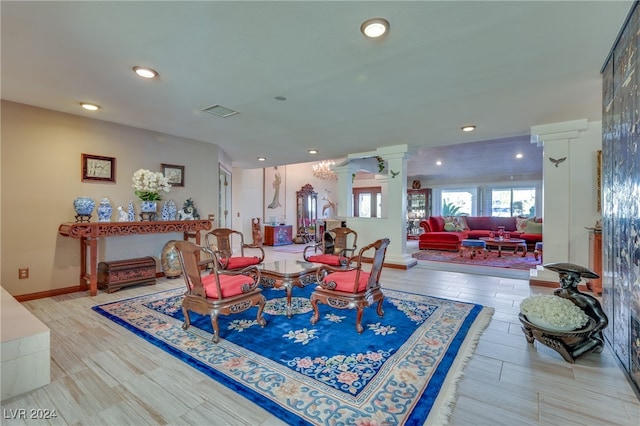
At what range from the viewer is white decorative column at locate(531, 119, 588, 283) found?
419cm

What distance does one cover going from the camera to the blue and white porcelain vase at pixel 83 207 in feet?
12.6

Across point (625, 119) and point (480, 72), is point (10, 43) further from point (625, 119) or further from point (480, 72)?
point (625, 119)

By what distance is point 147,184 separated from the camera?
4.25 metres

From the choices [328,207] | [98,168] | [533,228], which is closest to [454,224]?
[533,228]

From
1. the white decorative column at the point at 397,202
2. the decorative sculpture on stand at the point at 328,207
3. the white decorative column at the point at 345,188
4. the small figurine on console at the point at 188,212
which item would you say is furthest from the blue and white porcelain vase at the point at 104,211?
the decorative sculpture on stand at the point at 328,207

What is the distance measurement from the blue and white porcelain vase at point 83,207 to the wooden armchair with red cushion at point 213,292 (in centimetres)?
228

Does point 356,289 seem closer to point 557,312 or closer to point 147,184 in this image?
point 557,312

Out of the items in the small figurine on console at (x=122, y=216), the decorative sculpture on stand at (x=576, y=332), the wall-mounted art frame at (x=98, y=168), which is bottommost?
the decorative sculpture on stand at (x=576, y=332)

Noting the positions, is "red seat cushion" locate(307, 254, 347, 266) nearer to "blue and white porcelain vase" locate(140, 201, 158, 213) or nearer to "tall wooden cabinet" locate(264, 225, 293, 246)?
"blue and white porcelain vase" locate(140, 201, 158, 213)

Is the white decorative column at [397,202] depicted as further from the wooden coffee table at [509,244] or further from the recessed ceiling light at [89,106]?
the recessed ceiling light at [89,106]

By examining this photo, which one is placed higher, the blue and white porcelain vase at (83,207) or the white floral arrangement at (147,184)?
the white floral arrangement at (147,184)

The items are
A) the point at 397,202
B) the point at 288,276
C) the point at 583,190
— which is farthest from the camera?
the point at 397,202

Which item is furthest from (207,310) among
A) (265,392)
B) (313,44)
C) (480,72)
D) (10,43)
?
(480,72)

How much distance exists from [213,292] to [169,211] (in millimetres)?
2739
